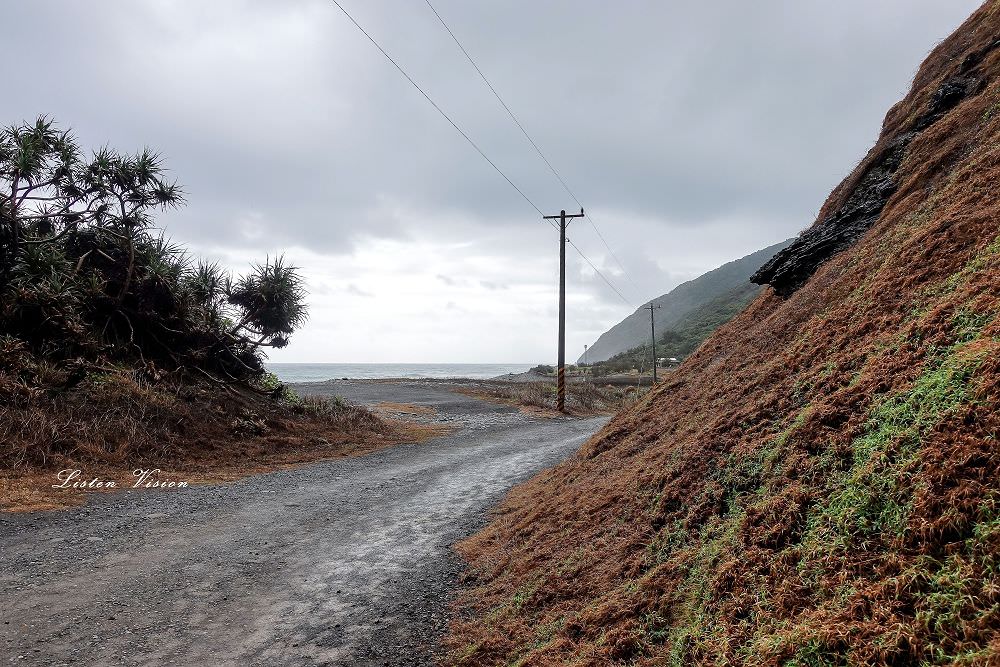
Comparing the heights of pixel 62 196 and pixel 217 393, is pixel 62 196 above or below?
above

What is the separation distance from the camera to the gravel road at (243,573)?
4.11m

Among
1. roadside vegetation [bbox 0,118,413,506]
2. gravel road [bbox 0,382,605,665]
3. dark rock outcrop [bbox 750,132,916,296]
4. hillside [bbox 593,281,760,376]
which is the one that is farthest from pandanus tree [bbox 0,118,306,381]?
hillside [bbox 593,281,760,376]

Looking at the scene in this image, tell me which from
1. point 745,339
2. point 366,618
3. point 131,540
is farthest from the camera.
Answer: point 745,339

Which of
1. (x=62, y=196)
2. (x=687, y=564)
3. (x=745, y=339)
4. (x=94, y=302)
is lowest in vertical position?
(x=687, y=564)

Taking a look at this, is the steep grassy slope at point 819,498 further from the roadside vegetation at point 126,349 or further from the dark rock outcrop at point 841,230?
Answer: the roadside vegetation at point 126,349

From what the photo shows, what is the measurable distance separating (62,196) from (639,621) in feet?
60.6

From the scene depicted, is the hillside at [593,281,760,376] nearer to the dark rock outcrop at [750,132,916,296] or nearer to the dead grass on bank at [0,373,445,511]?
the dead grass on bank at [0,373,445,511]

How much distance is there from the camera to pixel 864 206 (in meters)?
8.11

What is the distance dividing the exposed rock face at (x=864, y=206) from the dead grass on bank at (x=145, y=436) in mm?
10957

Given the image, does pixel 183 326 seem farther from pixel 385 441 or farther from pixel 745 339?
pixel 745 339

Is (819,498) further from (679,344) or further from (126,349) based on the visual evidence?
(679,344)

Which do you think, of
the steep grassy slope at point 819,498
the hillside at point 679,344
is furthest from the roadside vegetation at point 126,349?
the hillside at point 679,344

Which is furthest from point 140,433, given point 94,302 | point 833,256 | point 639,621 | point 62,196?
point 833,256

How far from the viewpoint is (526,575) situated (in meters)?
4.87
